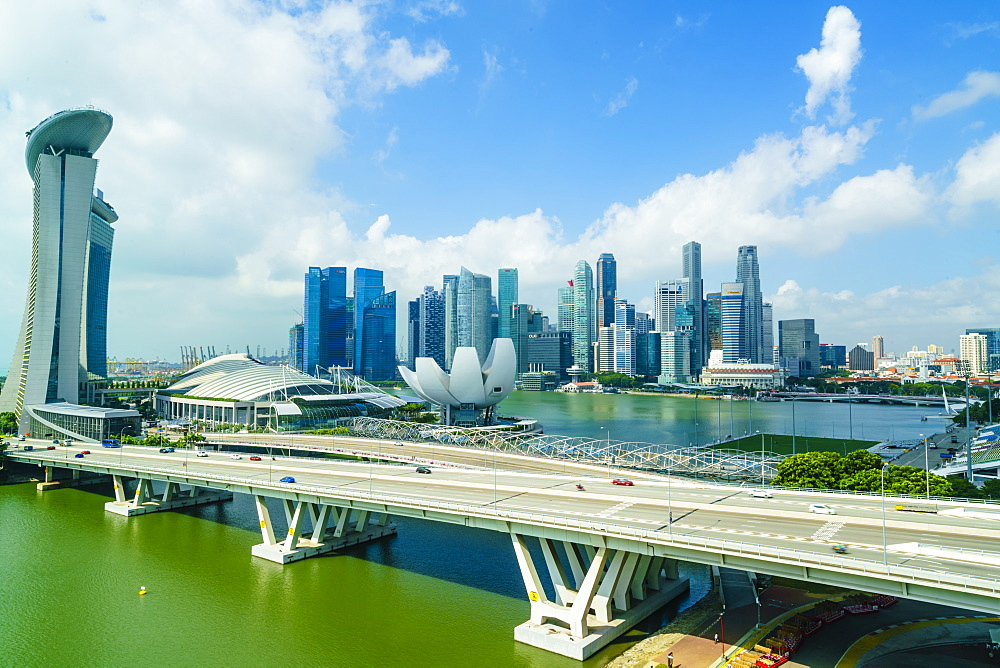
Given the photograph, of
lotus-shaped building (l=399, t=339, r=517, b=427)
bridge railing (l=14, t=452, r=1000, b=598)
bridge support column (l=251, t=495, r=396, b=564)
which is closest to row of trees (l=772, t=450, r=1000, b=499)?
bridge railing (l=14, t=452, r=1000, b=598)

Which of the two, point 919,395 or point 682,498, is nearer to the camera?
point 682,498

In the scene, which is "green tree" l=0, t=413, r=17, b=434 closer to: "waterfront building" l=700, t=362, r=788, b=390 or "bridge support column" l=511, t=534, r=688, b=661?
"bridge support column" l=511, t=534, r=688, b=661

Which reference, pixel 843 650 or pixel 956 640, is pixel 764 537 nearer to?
pixel 843 650

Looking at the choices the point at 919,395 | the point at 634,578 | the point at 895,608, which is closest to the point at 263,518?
the point at 634,578

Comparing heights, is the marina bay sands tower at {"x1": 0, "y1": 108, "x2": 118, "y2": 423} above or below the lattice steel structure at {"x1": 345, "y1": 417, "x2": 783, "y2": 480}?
above

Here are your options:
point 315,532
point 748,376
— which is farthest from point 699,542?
point 748,376

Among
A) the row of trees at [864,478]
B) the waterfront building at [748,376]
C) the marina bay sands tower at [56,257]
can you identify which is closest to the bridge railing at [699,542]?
the row of trees at [864,478]
